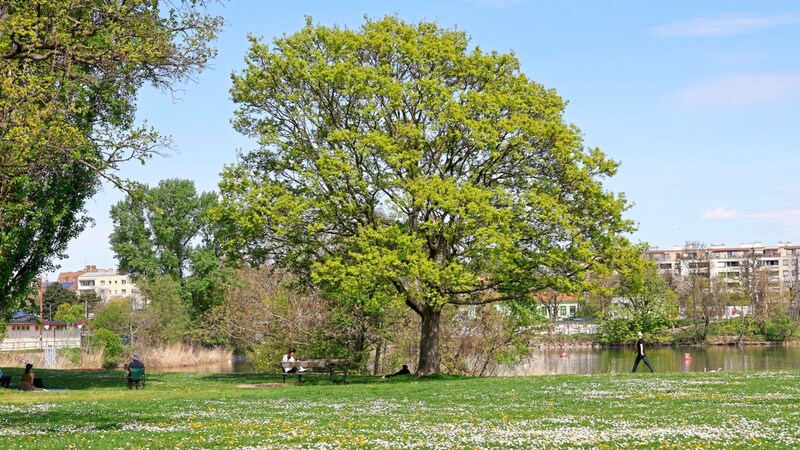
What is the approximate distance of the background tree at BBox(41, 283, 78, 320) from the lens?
130m

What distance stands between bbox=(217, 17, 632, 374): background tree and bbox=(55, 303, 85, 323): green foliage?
89.6 m

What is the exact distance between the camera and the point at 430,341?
3609 centimetres

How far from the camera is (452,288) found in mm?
33094

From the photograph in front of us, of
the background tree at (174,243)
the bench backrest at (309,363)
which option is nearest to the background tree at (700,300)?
the background tree at (174,243)

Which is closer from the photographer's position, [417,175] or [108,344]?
[417,175]

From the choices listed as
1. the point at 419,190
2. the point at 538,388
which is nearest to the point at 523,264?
the point at 419,190

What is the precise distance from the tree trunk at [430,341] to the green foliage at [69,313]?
3564 inches

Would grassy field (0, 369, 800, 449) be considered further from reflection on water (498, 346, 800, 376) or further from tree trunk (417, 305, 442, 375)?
reflection on water (498, 346, 800, 376)

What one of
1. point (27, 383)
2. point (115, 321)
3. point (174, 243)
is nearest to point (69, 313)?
point (174, 243)

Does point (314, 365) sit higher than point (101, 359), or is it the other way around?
point (314, 365)

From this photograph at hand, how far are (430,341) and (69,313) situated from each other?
98.1 meters

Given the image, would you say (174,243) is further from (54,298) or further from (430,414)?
(430,414)

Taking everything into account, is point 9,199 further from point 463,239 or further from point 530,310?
point 530,310

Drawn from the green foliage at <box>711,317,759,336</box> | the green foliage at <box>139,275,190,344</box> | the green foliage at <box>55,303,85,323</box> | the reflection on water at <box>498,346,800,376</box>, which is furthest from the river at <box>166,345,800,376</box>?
the green foliage at <box>55,303,85,323</box>
